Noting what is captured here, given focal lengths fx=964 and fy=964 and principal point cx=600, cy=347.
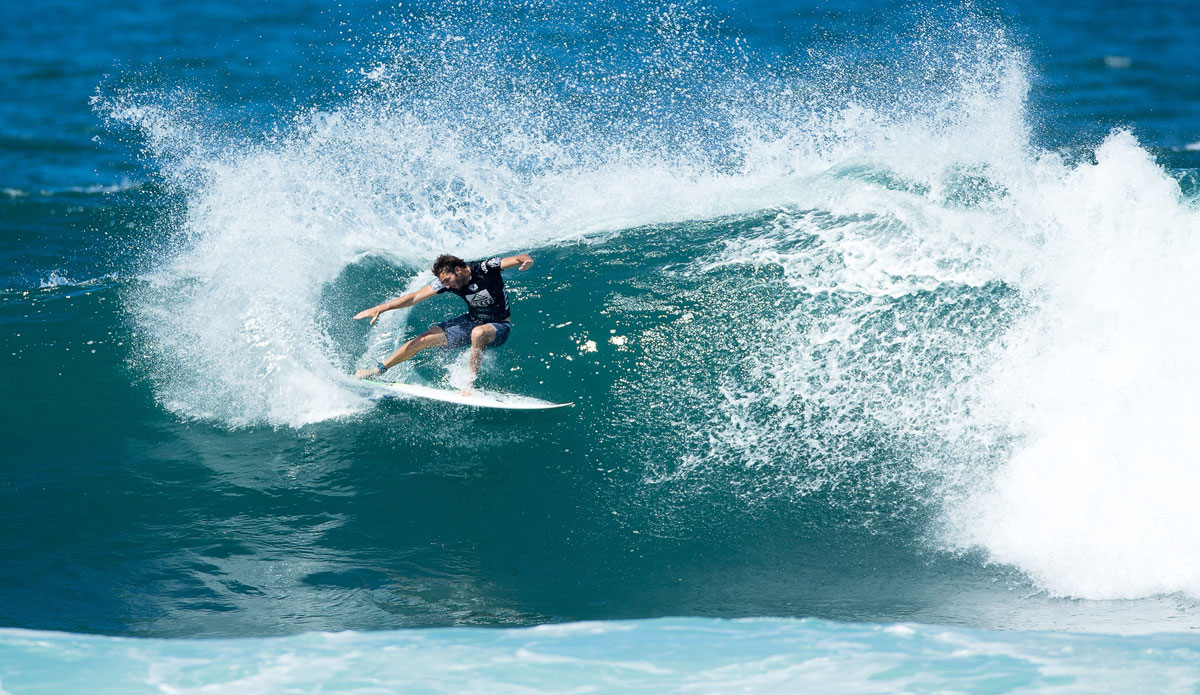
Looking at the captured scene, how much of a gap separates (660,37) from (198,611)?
14.9m

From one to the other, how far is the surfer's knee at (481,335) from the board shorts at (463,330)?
5 cm

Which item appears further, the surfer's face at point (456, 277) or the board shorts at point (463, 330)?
the board shorts at point (463, 330)

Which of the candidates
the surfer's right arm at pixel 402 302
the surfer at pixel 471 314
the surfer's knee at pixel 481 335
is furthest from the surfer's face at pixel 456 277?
the surfer's knee at pixel 481 335

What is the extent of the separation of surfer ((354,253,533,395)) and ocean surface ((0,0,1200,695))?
36 cm

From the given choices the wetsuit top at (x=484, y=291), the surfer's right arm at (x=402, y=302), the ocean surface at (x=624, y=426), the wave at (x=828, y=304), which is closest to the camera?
the ocean surface at (x=624, y=426)

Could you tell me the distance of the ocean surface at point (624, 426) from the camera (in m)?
6.21

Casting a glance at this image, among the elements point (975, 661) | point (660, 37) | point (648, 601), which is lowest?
point (975, 661)

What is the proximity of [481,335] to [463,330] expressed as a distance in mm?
223

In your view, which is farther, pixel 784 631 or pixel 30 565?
pixel 30 565

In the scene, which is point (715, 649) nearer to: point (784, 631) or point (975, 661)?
point (784, 631)

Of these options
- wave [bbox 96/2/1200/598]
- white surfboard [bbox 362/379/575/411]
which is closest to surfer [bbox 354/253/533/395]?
white surfboard [bbox 362/379/575/411]

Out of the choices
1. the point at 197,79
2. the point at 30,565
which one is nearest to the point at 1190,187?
the point at 30,565

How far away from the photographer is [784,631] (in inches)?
246

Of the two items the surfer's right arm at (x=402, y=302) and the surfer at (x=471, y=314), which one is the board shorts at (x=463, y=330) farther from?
the surfer's right arm at (x=402, y=302)
